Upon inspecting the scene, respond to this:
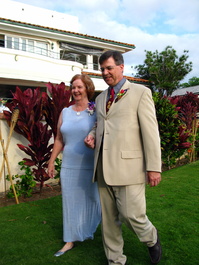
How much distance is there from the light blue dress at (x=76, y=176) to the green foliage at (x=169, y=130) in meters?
4.40

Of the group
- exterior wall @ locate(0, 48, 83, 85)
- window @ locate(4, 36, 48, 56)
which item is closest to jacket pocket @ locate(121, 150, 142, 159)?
exterior wall @ locate(0, 48, 83, 85)

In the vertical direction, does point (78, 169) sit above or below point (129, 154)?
below

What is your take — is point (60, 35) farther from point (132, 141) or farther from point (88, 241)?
point (132, 141)

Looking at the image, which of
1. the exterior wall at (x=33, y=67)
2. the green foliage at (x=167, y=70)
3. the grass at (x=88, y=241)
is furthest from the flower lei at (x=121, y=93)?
→ the green foliage at (x=167, y=70)

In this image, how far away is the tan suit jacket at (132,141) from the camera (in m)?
2.31

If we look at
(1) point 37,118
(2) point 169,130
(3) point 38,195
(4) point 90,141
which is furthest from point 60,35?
(4) point 90,141

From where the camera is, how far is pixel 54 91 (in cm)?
498

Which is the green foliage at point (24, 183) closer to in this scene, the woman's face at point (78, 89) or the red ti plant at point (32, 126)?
the red ti plant at point (32, 126)

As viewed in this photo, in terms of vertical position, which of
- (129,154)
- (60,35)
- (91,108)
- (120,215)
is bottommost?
(120,215)

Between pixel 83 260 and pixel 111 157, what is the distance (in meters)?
A: 1.23

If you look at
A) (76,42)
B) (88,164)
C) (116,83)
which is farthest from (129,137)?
(76,42)

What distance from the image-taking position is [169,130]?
282 inches

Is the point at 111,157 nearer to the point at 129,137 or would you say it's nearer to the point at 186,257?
the point at 129,137

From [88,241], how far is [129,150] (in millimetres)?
1553
